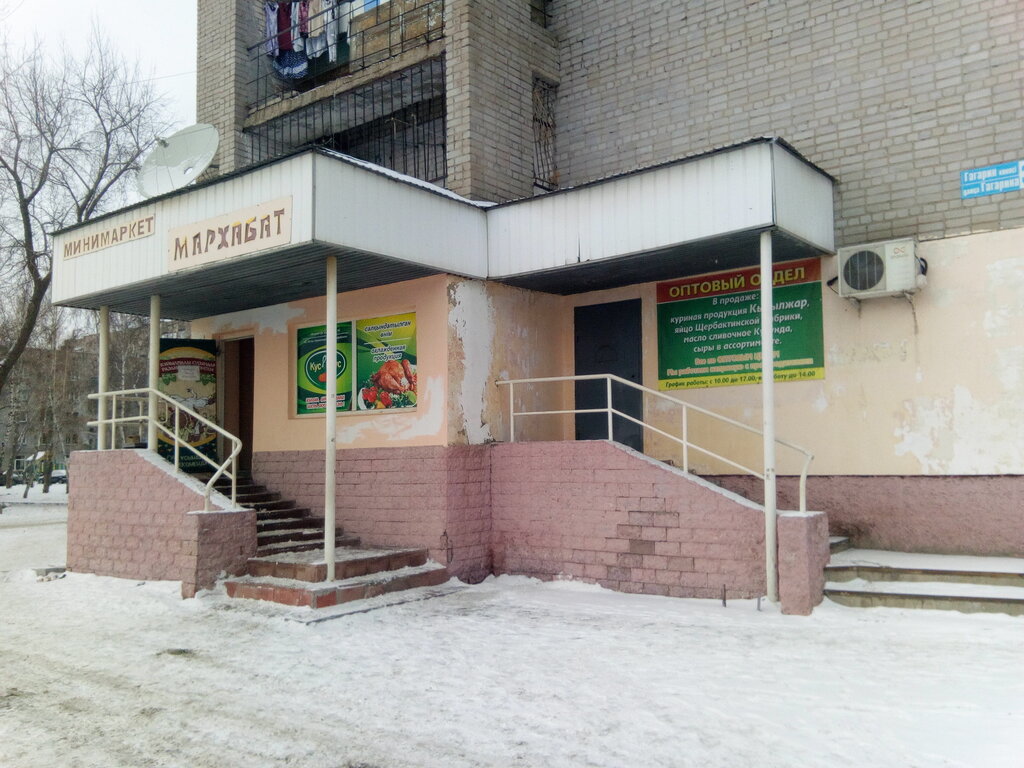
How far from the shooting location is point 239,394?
12242 millimetres

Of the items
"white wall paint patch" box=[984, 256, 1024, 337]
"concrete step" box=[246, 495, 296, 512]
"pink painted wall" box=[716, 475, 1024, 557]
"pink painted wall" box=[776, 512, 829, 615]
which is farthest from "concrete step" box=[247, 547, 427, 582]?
"white wall paint patch" box=[984, 256, 1024, 337]

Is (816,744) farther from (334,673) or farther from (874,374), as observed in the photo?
(874,374)

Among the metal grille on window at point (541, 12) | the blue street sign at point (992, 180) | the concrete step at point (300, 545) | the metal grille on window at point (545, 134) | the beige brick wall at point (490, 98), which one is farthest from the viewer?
the metal grille on window at point (541, 12)

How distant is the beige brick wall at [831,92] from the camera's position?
8367 millimetres

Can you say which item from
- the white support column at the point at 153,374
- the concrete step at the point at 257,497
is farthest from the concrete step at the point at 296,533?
the white support column at the point at 153,374

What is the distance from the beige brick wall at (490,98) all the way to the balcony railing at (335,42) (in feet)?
3.29

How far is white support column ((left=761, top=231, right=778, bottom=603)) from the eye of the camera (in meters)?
7.28

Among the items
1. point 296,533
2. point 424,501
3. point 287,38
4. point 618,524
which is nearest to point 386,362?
point 424,501

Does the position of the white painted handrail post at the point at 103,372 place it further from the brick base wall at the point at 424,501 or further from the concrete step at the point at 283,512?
the brick base wall at the point at 424,501

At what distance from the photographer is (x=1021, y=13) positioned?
27.0 ft

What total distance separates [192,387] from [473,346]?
467cm

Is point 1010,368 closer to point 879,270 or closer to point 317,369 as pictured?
point 879,270

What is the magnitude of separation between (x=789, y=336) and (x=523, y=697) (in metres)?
5.67

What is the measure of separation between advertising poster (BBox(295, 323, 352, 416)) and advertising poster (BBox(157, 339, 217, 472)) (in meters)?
1.83
